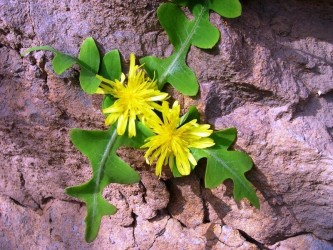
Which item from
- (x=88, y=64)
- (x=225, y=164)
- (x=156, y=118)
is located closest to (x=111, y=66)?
(x=88, y=64)

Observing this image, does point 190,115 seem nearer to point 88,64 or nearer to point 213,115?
point 213,115

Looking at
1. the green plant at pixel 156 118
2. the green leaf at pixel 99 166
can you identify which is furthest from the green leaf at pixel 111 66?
the green leaf at pixel 99 166

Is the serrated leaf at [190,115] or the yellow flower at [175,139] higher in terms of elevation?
the serrated leaf at [190,115]

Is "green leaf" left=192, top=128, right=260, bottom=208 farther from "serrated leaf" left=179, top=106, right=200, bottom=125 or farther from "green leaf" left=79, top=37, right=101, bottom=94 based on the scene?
"green leaf" left=79, top=37, right=101, bottom=94

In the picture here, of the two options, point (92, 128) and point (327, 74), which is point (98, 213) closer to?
point (92, 128)

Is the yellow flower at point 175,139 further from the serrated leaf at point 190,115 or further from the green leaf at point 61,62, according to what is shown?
the green leaf at point 61,62

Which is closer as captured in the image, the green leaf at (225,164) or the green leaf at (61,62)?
the green leaf at (61,62)
